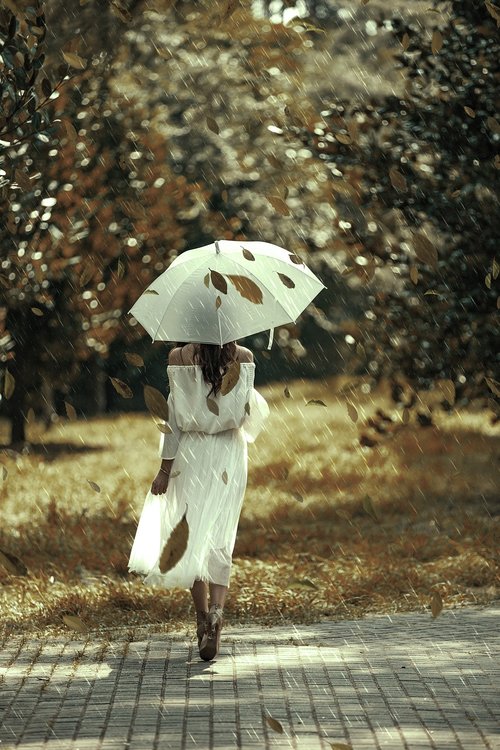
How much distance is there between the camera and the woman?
20.5ft

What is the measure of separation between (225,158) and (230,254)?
1809 cm

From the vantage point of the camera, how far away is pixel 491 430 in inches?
724

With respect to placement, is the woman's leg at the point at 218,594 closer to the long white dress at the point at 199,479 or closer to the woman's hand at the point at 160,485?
the long white dress at the point at 199,479

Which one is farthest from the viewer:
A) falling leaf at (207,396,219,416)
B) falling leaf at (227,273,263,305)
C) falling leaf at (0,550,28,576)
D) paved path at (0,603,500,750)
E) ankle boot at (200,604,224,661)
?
ankle boot at (200,604,224,661)

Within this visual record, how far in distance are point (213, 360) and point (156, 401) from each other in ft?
4.40

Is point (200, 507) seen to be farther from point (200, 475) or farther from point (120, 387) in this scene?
point (120, 387)

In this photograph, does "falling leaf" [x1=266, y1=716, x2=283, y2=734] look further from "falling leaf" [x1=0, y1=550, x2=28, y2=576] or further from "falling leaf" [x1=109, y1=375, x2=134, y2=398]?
"falling leaf" [x1=109, y1=375, x2=134, y2=398]

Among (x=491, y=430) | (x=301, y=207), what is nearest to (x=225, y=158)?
(x=301, y=207)

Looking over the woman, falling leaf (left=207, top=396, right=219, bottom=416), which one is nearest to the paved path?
the woman

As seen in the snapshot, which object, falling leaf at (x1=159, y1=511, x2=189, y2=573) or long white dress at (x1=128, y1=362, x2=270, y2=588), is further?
long white dress at (x1=128, y1=362, x2=270, y2=588)

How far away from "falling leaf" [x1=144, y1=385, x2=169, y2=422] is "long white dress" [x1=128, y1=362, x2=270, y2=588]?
3.95ft

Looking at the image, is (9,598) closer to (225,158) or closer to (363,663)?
(363,663)

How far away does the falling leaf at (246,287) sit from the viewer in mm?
5512

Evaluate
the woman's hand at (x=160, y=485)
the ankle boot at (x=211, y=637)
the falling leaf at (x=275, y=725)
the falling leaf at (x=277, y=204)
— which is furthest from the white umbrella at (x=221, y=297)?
the falling leaf at (x=275, y=725)
